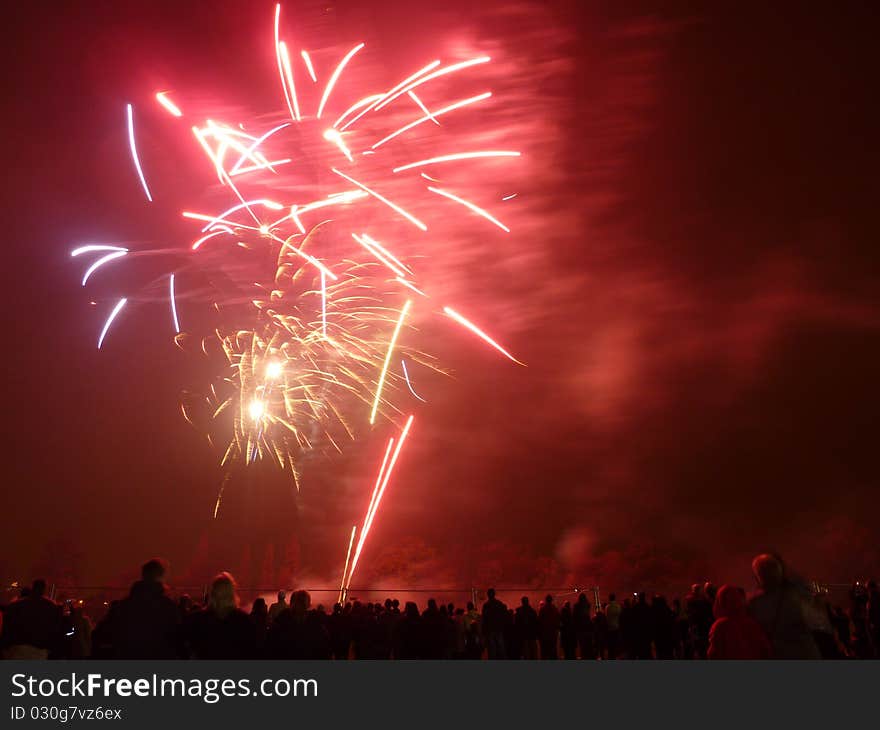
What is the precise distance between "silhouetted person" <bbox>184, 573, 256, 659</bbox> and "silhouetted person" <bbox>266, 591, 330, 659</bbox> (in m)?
0.68

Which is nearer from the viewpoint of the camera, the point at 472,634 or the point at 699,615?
the point at 699,615

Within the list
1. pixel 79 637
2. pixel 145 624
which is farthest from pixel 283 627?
pixel 79 637

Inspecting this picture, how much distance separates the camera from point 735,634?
466cm

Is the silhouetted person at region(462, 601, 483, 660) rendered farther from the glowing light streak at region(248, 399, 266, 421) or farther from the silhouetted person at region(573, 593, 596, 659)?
the glowing light streak at region(248, 399, 266, 421)

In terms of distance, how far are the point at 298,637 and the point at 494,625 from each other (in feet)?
19.1

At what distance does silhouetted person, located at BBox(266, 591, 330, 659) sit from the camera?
6082mm

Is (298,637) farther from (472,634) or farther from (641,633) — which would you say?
(472,634)

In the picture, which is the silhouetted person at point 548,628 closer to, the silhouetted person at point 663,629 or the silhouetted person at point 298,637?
the silhouetted person at point 663,629

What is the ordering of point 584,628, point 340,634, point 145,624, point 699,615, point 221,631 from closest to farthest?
1. point 145,624
2. point 221,631
3. point 699,615
4. point 340,634
5. point 584,628

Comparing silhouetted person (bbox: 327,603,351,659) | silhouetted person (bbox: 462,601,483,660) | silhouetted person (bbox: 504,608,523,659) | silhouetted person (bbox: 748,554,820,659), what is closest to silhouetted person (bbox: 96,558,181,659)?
silhouetted person (bbox: 748,554,820,659)

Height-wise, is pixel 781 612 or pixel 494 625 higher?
pixel 781 612
